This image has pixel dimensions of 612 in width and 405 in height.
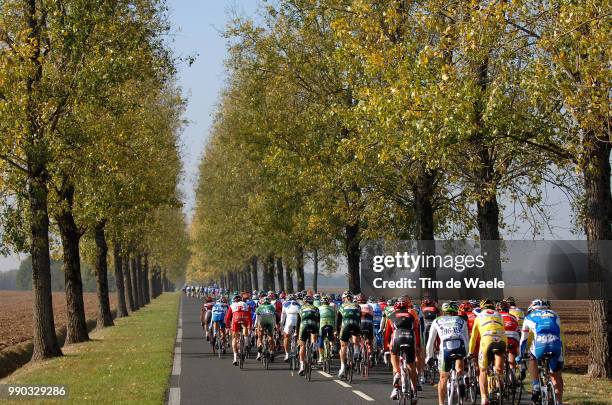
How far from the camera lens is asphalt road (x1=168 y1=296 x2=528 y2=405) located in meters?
15.7

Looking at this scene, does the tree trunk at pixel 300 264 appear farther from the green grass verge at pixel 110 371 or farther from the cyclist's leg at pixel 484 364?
the cyclist's leg at pixel 484 364

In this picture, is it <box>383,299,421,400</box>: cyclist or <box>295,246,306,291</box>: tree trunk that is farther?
<box>295,246,306,291</box>: tree trunk

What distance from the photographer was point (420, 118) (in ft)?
58.5

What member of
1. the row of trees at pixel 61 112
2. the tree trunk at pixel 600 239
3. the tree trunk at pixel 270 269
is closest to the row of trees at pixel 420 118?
the tree trunk at pixel 600 239

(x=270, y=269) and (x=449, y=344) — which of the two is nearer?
(x=449, y=344)

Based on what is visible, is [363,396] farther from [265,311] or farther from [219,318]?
[219,318]

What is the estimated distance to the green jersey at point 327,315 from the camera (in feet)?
66.7

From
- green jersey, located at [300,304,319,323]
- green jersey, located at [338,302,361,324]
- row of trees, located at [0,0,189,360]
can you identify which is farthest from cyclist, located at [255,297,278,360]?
row of trees, located at [0,0,189,360]

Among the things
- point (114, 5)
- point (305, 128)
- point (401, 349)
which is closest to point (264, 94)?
point (305, 128)

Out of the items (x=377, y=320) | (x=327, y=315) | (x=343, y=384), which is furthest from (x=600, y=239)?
(x=377, y=320)

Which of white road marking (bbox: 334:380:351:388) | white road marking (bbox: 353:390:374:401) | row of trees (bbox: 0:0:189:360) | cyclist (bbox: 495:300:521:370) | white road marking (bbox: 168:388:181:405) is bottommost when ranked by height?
white road marking (bbox: 334:380:351:388)

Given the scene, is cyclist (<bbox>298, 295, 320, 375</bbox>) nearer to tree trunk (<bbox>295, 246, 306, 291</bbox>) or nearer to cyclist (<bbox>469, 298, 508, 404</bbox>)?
cyclist (<bbox>469, 298, 508, 404</bbox>)

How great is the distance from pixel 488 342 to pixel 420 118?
5547mm

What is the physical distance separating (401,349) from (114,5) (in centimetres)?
1358
